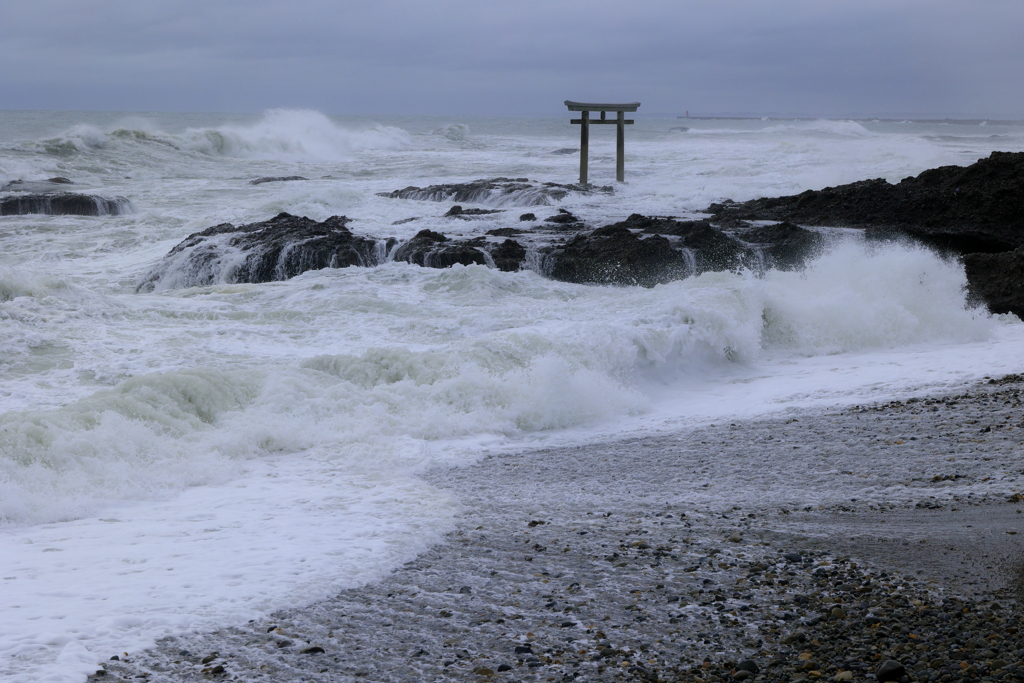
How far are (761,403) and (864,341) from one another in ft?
8.41

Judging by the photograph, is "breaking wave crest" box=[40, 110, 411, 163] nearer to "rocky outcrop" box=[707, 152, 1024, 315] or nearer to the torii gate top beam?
the torii gate top beam

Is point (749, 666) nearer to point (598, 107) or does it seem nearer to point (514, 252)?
point (514, 252)

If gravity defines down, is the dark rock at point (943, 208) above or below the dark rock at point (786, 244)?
above

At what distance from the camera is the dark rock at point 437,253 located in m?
12.2

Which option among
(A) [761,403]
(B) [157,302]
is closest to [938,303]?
(A) [761,403]

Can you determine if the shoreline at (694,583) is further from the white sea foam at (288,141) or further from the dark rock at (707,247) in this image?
the white sea foam at (288,141)

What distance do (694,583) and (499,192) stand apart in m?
17.2

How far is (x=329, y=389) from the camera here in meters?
6.93

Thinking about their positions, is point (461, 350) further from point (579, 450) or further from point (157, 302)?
point (157, 302)

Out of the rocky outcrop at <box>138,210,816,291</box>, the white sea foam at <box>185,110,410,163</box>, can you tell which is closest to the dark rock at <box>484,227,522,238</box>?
the rocky outcrop at <box>138,210,816,291</box>

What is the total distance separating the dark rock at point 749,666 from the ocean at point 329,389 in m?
1.75

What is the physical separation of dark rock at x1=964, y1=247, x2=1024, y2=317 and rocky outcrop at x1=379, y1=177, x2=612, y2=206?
33.5 ft

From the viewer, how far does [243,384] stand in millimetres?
6984

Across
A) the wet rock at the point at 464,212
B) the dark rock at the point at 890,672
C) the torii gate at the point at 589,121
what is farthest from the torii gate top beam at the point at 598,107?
the dark rock at the point at 890,672
